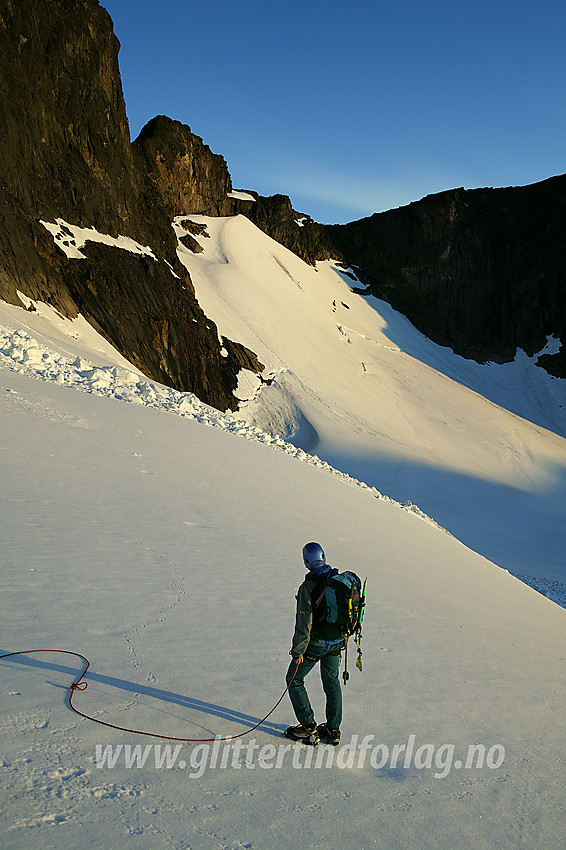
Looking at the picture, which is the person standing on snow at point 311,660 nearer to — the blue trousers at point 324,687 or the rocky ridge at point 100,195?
the blue trousers at point 324,687

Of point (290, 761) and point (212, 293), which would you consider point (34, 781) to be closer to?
point (290, 761)

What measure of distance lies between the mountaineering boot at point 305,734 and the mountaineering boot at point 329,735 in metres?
0.07

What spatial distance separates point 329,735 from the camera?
4.28m

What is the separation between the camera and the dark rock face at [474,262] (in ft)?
244

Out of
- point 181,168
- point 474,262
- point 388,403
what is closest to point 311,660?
point 388,403

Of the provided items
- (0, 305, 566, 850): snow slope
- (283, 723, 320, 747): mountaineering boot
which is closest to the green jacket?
(283, 723, 320, 747): mountaineering boot

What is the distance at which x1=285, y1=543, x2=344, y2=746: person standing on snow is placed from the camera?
13.9ft

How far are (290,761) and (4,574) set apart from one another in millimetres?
3451

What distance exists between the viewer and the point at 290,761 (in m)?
3.98

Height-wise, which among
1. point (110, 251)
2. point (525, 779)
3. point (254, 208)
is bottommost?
point (525, 779)

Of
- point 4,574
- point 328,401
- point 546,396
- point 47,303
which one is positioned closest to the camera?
point 4,574

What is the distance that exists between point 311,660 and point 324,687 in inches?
9.1

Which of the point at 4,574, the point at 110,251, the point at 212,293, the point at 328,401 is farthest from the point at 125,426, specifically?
the point at 212,293

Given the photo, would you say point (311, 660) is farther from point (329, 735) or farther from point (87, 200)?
point (87, 200)
